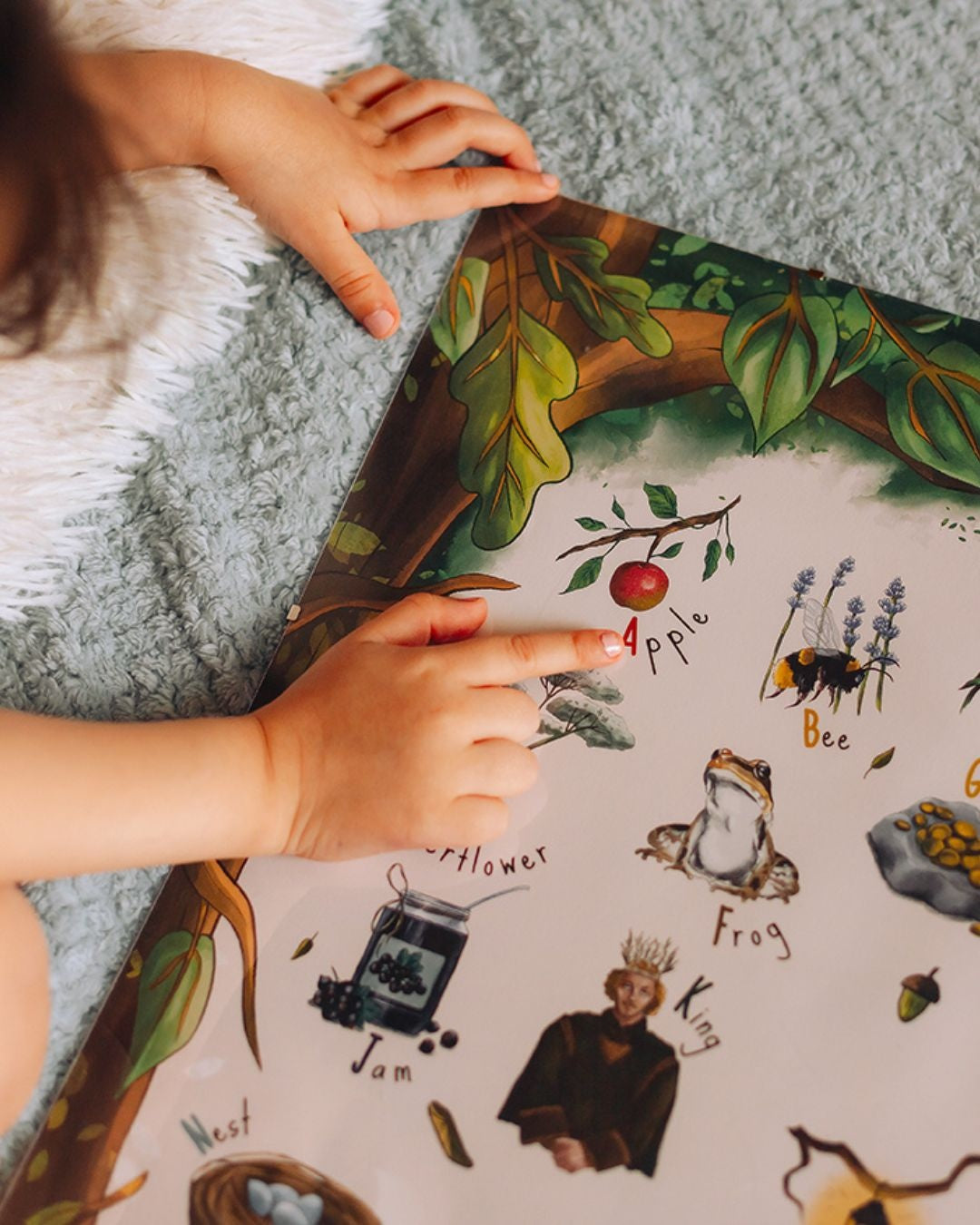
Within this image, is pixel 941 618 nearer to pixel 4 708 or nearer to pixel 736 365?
pixel 736 365

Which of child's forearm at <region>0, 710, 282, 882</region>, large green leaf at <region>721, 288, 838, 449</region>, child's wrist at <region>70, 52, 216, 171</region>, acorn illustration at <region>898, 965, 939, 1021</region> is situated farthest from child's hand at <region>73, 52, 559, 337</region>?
acorn illustration at <region>898, 965, 939, 1021</region>

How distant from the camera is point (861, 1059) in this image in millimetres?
452

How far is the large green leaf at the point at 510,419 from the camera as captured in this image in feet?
1.86

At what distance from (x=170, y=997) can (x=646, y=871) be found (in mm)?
226

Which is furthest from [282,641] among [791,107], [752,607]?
[791,107]

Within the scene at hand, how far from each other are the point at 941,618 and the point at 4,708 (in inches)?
17.6

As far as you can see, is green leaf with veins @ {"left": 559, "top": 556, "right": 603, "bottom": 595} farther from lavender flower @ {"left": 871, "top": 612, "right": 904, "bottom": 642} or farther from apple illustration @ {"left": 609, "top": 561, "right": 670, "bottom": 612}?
lavender flower @ {"left": 871, "top": 612, "right": 904, "bottom": 642}

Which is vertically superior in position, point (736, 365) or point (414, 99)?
point (414, 99)

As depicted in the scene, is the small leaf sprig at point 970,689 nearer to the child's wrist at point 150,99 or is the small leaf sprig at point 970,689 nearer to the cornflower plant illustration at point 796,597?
the cornflower plant illustration at point 796,597

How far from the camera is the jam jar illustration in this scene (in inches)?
19.3

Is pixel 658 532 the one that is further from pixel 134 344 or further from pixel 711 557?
pixel 134 344

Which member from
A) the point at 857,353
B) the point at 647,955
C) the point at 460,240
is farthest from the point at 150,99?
the point at 647,955

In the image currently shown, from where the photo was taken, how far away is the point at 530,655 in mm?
524

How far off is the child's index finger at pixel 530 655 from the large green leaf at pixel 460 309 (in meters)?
0.17
